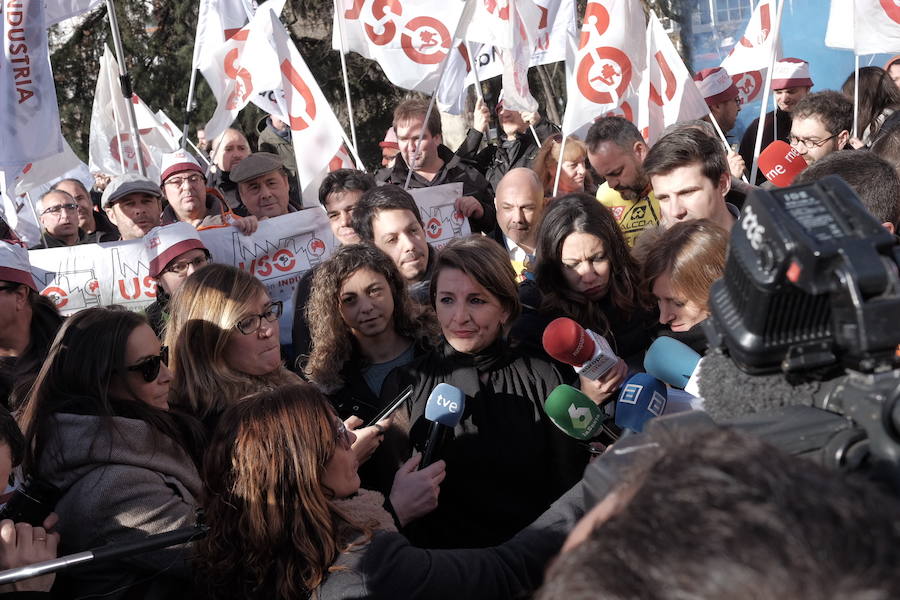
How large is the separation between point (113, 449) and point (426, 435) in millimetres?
1086

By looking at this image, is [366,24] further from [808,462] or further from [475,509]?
[808,462]

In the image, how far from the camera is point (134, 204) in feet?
20.2

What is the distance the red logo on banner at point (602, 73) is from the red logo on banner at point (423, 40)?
129 cm

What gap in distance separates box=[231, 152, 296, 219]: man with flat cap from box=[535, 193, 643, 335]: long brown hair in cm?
297

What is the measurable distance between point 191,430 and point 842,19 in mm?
6069

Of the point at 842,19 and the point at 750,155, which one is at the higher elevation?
the point at 842,19

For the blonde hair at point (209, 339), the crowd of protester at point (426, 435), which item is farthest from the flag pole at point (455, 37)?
the blonde hair at point (209, 339)

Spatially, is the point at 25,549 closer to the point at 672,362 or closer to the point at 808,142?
the point at 672,362

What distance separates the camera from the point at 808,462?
2.86 feet

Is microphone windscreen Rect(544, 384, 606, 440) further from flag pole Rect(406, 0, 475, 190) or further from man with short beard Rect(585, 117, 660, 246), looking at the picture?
flag pole Rect(406, 0, 475, 190)

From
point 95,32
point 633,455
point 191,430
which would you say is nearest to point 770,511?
point 633,455

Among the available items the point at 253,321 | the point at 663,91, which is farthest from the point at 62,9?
the point at 663,91

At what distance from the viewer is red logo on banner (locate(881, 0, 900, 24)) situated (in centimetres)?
634

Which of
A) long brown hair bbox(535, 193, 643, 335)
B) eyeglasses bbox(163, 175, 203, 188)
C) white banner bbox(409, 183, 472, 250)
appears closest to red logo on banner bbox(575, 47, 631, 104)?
white banner bbox(409, 183, 472, 250)
